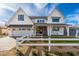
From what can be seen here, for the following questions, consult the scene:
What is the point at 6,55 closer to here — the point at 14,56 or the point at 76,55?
the point at 14,56

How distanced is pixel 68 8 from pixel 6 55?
3.26 feet

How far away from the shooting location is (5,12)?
2.21m

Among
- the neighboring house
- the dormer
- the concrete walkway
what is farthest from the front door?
the concrete walkway

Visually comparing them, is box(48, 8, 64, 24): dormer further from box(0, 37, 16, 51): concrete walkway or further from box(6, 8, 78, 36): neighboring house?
box(0, 37, 16, 51): concrete walkway

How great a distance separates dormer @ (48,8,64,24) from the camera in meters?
2.20

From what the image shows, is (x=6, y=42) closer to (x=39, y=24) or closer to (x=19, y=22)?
(x=19, y=22)

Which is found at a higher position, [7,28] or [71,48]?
[7,28]

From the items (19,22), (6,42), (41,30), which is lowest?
(6,42)

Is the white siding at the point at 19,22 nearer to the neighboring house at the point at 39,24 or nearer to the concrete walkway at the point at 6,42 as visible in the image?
the neighboring house at the point at 39,24

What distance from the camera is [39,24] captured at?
222cm

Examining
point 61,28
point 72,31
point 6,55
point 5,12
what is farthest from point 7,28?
point 72,31

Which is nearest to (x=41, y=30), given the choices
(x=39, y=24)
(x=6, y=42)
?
(x=39, y=24)

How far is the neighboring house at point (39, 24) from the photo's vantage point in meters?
2.21

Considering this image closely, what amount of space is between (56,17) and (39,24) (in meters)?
0.24
